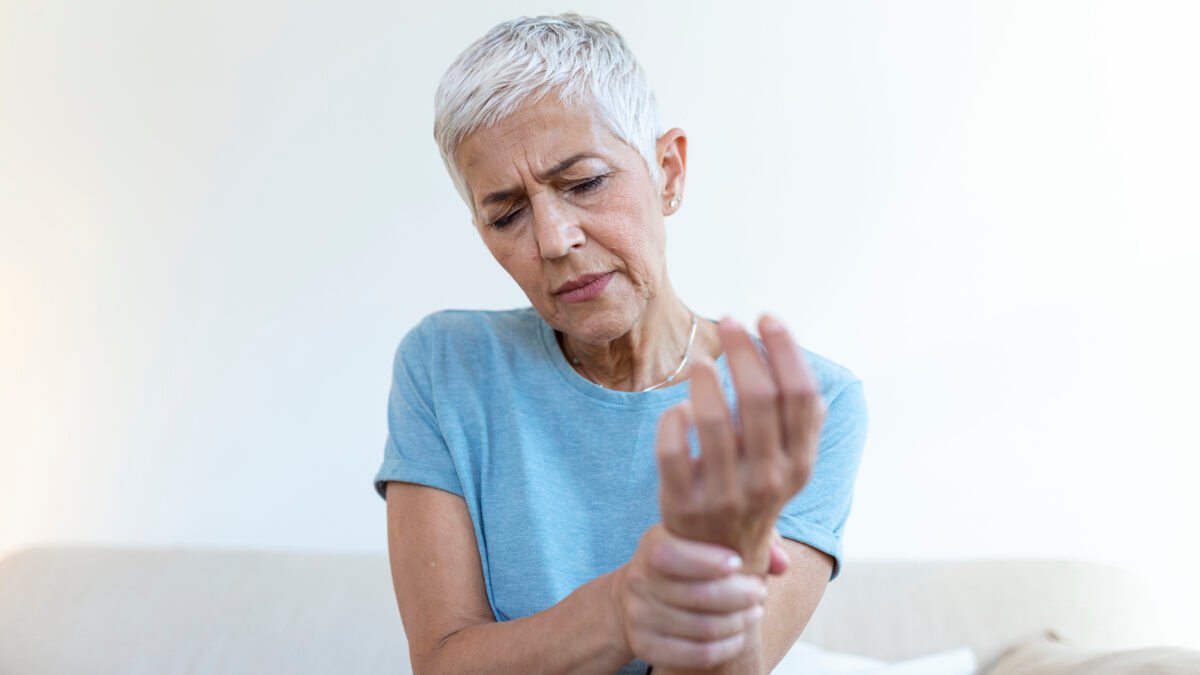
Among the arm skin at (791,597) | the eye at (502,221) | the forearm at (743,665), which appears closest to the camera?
the forearm at (743,665)

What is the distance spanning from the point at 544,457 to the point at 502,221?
332 mm

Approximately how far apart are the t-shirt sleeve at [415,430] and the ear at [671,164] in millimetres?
395

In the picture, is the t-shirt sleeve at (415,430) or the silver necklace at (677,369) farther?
the silver necklace at (677,369)

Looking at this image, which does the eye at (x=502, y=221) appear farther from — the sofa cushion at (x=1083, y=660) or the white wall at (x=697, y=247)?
the white wall at (x=697, y=247)

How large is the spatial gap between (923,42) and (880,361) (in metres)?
0.72

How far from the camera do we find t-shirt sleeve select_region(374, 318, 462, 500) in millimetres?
1459

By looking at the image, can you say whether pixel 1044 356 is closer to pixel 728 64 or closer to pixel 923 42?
pixel 923 42

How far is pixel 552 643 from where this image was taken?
3.95ft

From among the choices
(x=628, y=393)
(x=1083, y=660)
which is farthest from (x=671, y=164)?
(x=1083, y=660)

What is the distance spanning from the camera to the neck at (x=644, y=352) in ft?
5.09

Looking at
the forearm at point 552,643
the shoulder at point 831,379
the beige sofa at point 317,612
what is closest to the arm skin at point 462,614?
the forearm at point 552,643

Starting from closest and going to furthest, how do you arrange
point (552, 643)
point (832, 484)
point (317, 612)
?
point (552, 643) < point (832, 484) < point (317, 612)

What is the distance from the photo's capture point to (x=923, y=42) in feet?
8.05

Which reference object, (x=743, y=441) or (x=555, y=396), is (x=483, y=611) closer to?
(x=555, y=396)
